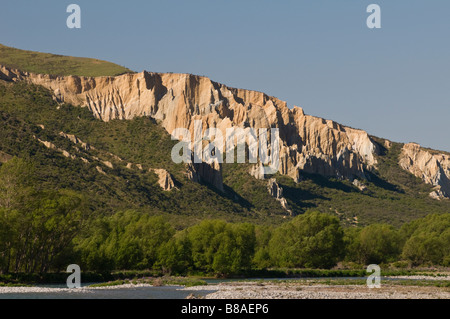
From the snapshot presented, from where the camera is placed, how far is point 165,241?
3553 inches

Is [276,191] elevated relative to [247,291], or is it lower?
elevated

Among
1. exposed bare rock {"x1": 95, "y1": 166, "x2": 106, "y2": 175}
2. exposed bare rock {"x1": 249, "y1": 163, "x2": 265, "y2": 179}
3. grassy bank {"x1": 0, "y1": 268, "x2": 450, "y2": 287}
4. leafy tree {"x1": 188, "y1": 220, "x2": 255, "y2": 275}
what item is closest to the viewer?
grassy bank {"x1": 0, "y1": 268, "x2": 450, "y2": 287}

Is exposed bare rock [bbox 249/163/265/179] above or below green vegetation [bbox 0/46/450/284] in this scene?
above

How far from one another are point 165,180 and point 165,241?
67538 mm

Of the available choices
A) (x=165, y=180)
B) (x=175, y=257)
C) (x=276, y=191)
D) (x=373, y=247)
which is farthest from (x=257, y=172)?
(x=175, y=257)

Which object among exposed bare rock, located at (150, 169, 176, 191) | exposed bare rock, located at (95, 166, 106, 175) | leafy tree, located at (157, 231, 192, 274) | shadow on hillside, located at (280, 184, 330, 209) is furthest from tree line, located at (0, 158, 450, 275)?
shadow on hillside, located at (280, 184, 330, 209)

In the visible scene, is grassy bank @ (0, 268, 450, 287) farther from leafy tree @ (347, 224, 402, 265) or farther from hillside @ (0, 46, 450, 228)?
hillside @ (0, 46, 450, 228)

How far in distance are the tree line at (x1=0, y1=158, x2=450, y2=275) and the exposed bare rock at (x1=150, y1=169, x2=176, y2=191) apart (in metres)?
43.0

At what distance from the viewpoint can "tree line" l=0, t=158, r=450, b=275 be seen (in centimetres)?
6900

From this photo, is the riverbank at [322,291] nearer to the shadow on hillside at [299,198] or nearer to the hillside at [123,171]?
the hillside at [123,171]

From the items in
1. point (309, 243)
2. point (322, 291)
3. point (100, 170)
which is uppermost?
point (100, 170)

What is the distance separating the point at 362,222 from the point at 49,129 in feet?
277

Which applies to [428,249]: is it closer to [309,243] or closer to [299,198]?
[309,243]
